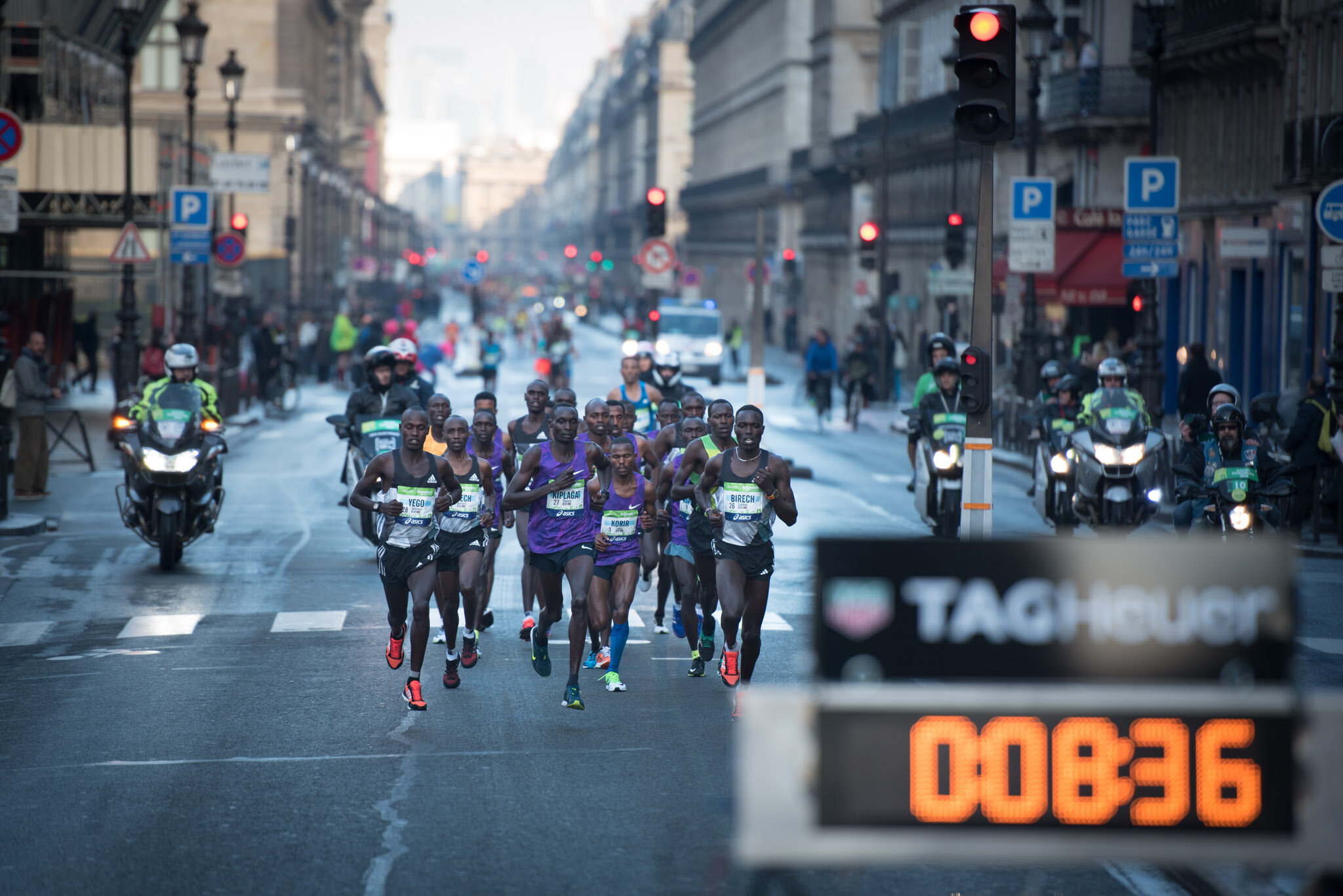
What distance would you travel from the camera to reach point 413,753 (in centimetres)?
970

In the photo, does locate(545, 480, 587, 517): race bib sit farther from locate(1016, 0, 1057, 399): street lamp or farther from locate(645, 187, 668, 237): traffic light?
locate(1016, 0, 1057, 399): street lamp

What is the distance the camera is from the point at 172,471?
1602 centimetres

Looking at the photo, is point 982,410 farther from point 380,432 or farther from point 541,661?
point 380,432

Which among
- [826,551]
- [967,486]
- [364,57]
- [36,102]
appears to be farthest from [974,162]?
[364,57]

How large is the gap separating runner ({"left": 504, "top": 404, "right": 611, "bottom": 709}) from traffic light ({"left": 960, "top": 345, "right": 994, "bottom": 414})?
133 inches

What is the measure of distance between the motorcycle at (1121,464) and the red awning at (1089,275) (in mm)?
20625

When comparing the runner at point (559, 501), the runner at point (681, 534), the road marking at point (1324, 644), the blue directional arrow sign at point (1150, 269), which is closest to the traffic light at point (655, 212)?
the blue directional arrow sign at point (1150, 269)

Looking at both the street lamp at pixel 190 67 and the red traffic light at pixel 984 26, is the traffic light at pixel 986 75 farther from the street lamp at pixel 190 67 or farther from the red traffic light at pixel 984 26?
the street lamp at pixel 190 67

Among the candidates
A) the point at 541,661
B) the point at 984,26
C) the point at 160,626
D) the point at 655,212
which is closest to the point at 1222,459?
the point at 984,26

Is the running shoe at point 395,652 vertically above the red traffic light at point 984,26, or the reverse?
the red traffic light at point 984,26

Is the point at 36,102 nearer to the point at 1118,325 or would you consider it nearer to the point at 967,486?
the point at 1118,325

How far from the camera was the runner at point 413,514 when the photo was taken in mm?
10938

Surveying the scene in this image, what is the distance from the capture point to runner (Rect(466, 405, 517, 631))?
1249 centimetres

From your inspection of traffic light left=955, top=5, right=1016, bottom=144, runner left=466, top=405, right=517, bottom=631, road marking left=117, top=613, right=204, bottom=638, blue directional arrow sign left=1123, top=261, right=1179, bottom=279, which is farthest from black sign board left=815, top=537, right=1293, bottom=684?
blue directional arrow sign left=1123, top=261, right=1179, bottom=279
